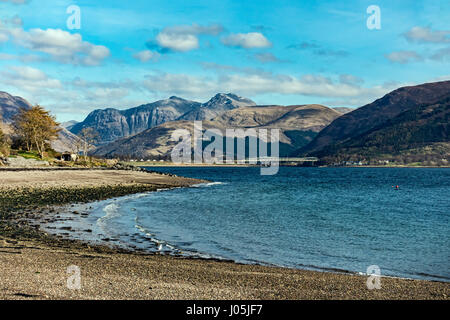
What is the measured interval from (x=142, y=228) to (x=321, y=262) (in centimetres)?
1760

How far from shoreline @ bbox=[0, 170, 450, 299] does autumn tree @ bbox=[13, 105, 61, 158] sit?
10361cm

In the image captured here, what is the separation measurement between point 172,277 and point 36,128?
11886 cm

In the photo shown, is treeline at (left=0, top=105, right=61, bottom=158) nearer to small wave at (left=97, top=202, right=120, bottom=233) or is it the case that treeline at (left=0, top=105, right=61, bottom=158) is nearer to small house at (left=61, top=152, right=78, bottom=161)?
small house at (left=61, top=152, right=78, bottom=161)

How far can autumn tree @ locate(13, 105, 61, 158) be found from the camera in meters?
122

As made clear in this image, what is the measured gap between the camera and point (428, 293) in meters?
17.0

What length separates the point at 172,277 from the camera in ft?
59.2

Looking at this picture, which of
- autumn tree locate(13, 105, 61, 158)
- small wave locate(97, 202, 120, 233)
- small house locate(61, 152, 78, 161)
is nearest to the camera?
small wave locate(97, 202, 120, 233)
